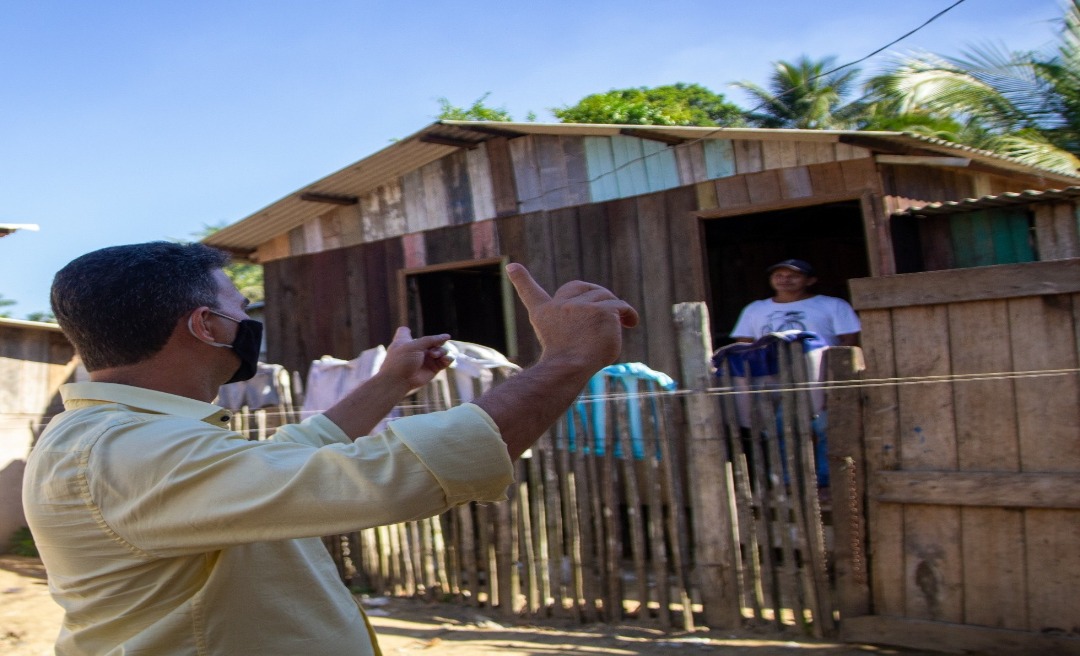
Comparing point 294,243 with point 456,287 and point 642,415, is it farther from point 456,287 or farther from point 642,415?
point 642,415

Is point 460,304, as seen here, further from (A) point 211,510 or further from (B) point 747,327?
(A) point 211,510

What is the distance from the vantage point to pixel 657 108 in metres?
23.0

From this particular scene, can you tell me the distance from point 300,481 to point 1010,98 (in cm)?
2111

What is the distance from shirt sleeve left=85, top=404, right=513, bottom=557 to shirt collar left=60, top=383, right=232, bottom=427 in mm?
241

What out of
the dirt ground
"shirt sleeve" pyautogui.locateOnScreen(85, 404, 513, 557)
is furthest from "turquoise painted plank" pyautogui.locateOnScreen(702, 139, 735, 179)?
"shirt sleeve" pyautogui.locateOnScreen(85, 404, 513, 557)

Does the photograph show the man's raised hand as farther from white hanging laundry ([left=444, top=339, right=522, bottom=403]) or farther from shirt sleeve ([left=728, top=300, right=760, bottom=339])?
shirt sleeve ([left=728, top=300, right=760, bottom=339])

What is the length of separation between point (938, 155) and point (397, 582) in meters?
5.25

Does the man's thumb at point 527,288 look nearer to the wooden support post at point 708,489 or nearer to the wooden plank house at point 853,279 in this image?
the wooden plank house at point 853,279

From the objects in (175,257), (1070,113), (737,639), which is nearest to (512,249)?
(737,639)

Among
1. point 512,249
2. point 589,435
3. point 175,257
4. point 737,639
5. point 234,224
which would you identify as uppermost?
point 234,224

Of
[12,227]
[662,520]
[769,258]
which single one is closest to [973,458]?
[662,520]

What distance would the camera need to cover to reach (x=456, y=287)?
11633mm

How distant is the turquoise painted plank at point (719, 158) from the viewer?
25.3ft

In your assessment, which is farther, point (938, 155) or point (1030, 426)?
point (938, 155)
